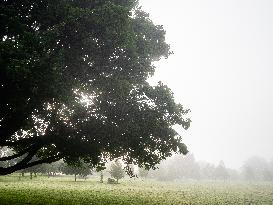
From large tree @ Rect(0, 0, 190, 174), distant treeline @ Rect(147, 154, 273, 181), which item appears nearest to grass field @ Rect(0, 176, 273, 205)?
large tree @ Rect(0, 0, 190, 174)

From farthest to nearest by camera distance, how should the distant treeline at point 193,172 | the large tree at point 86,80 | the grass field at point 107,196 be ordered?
the distant treeline at point 193,172
the grass field at point 107,196
the large tree at point 86,80

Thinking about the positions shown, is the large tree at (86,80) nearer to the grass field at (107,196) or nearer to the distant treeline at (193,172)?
the grass field at (107,196)

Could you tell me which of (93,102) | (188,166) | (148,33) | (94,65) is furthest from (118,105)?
(188,166)

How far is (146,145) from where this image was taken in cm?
2044

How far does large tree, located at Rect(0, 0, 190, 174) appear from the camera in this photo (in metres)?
15.0

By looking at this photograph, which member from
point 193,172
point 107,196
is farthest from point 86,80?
point 193,172

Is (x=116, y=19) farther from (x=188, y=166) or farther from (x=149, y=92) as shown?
(x=188, y=166)

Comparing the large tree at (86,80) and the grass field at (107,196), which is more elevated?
the large tree at (86,80)

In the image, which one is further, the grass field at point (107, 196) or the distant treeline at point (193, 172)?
the distant treeline at point (193, 172)

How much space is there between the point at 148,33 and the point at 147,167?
937 cm

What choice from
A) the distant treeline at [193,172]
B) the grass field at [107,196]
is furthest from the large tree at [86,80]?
the distant treeline at [193,172]

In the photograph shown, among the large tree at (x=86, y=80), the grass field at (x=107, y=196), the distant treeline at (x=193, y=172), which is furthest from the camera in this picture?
the distant treeline at (x=193, y=172)

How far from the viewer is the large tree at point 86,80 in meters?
15.0

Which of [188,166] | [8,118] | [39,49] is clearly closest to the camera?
[39,49]
